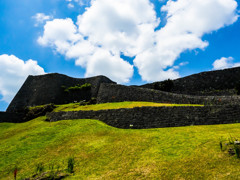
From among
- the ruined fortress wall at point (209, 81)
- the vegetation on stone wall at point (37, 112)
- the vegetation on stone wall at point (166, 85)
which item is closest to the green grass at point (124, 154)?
the vegetation on stone wall at point (37, 112)

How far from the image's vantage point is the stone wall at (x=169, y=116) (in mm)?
15462

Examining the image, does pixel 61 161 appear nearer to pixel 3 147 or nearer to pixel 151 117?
pixel 3 147

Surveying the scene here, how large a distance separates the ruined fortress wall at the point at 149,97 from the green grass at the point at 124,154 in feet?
36.7

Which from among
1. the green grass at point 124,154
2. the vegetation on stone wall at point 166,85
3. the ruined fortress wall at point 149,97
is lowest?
the green grass at point 124,154

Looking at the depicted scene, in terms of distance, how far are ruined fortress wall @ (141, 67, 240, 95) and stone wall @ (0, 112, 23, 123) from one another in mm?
35093

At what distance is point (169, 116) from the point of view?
1680 cm

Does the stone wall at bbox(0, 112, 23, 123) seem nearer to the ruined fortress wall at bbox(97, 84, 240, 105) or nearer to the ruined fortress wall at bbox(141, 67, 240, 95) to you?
the ruined fortress wall at bbox(97, 84, 240, 105)

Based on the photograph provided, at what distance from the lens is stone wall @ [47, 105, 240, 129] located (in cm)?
1546

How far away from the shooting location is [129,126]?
17625 mm

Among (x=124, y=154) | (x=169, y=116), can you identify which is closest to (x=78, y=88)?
(x=169, y=116)

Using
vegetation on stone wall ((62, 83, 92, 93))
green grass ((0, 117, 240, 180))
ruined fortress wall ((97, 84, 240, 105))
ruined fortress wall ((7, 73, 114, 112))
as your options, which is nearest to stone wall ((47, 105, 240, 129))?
green grass ((0, 117, 240, 180))

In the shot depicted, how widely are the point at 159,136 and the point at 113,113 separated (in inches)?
303

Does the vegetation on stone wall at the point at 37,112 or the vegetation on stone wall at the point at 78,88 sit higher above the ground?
the vegetation on stone wall at the point at 78,88

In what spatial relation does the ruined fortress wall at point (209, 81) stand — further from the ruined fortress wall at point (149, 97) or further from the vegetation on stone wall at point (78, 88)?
the vegetation on stone wall at point (78, 88)
